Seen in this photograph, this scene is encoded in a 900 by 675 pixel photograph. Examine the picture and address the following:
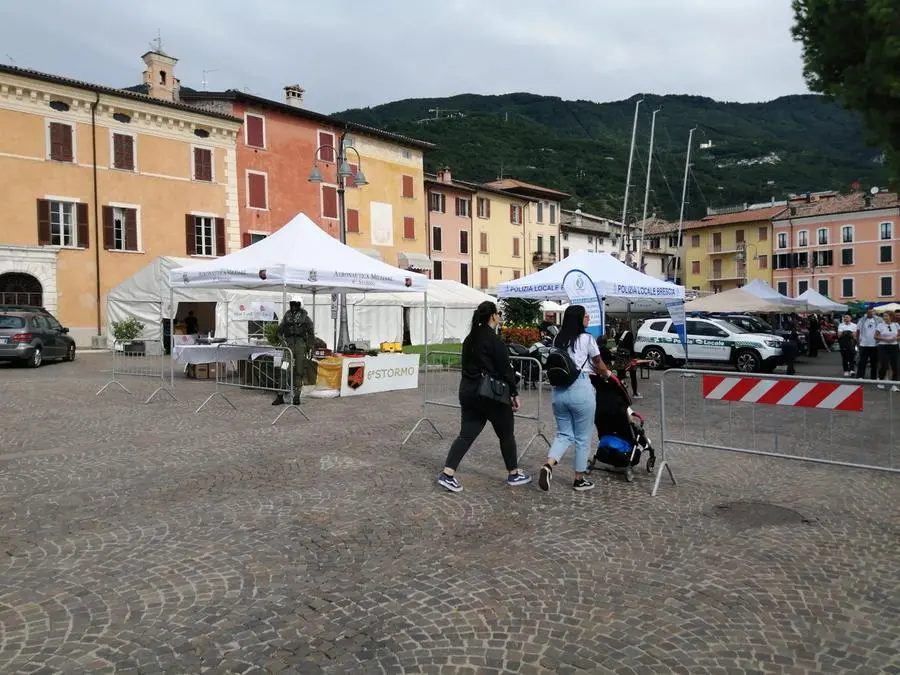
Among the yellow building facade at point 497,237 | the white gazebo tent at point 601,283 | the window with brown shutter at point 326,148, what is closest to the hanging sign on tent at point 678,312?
the white gazebo tent at point 601,283

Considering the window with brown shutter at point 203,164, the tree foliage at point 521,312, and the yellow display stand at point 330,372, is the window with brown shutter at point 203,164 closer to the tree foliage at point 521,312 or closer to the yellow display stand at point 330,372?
the tree foliage at point 521,312

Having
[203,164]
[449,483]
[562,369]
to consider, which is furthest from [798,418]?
[203,164]

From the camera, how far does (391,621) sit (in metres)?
3.52

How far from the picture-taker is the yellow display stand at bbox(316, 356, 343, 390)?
41.4 feet

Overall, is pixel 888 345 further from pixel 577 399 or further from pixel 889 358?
pixel 577 399

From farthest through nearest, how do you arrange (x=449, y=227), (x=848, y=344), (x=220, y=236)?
(x=449, y=227) → (x=220, y=236) → (x=848, y=344)

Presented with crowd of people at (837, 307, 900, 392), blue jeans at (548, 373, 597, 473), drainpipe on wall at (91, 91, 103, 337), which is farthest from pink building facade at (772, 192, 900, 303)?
blue jeans at (548, 373, 597, 473)

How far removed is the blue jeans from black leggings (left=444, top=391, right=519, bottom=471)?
412 mm

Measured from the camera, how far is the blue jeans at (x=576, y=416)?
5941 mm

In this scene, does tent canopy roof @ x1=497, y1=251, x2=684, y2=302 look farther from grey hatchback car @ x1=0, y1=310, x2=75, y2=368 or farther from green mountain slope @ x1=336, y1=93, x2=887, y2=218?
green mountain slope @ x1=336, y1=93, x2=887, y2=218

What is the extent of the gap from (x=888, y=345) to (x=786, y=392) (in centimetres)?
998

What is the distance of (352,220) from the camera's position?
39.9 m

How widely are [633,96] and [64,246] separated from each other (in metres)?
186

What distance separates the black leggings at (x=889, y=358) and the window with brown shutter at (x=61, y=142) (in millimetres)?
29456
